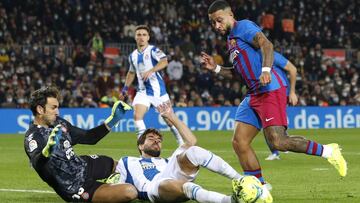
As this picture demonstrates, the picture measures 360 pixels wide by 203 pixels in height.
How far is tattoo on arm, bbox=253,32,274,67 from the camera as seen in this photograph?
10.2 meters

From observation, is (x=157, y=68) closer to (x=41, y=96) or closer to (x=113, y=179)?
(x=113, y=179)

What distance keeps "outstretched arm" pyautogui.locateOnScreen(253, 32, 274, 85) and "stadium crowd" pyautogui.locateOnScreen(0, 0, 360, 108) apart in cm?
1799

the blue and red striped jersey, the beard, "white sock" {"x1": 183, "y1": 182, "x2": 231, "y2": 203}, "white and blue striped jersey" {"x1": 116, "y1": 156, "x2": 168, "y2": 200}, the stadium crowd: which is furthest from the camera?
the stadium crowd

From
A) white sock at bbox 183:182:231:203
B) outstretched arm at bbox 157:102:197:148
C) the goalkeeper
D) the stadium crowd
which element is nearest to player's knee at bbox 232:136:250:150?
the goalkeeper

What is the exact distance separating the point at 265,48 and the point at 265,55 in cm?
11

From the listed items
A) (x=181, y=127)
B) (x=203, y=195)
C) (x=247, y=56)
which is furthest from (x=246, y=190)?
(x=181, y=127)

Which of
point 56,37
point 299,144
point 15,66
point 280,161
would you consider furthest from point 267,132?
point 56,37

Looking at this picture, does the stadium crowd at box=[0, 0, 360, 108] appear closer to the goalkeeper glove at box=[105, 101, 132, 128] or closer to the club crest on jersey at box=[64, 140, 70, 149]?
the goalkeeper glove at box=[105, 101, 132, 128]

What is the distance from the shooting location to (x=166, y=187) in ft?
29.2

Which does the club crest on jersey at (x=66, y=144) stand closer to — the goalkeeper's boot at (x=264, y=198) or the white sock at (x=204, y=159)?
the white sock at (x=204, y=159)

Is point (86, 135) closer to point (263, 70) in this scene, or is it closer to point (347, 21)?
point (263, 70)

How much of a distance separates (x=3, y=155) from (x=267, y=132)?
915 cm

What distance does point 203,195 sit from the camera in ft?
27.4

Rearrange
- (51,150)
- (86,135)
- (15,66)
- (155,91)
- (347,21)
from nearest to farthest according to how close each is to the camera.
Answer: (51,150)
(86,135)
(155,91)
(15,66)
(347,21)
